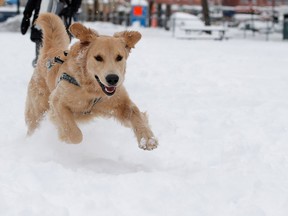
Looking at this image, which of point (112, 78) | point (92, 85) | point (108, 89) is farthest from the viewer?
point (92, 85)

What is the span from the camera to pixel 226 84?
8.12 metres

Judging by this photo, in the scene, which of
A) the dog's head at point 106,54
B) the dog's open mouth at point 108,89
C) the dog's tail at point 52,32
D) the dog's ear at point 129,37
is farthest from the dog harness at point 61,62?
the dog's ear at point 129,37

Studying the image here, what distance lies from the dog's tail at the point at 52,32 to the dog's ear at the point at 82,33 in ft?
2.70

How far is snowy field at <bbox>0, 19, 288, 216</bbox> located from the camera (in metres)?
2.77

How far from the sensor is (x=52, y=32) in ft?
15.5

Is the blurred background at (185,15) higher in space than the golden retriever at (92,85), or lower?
lower

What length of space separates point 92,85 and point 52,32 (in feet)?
3.56

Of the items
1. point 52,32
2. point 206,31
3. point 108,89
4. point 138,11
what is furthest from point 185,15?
point 108,89

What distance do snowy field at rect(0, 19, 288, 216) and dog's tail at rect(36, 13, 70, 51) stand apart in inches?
29.3

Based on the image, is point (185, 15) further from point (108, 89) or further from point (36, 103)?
point (108, 89)

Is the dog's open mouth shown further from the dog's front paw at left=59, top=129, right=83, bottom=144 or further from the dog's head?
the dog's front paw at left=59, top=129, right=83, bottom=144

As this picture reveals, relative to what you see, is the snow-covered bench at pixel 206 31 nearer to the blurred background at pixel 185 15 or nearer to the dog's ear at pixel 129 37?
the blurred background at pixel 185 15

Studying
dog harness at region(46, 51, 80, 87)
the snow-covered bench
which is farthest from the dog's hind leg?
the snow-covered bench

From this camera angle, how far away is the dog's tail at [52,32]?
4.67m
